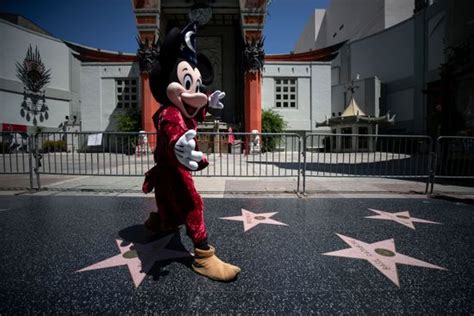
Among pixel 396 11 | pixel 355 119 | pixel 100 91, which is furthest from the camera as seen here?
pixel 396 11

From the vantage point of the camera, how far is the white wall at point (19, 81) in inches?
841

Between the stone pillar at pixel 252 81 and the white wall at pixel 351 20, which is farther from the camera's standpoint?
the white wall at pixel 351 20

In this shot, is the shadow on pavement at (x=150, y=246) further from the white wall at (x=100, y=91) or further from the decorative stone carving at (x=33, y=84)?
the decorative stone carving at (x=33, y=84)

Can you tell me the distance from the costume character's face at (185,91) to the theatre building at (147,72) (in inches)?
617

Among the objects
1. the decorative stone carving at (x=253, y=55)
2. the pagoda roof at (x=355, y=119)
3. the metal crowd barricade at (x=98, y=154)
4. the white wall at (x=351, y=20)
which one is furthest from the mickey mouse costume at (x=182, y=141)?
the white wall at (x=351, y=20)

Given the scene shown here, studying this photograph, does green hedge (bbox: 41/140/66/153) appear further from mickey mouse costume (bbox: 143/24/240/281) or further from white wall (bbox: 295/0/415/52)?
white wall (bbox: 295/0/415/52)

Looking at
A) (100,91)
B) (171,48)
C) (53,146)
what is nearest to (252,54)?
(100,91)

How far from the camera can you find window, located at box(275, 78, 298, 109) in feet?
69.3

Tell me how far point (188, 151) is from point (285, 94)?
20.7 meters

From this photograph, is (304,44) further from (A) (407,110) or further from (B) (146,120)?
(B) (146,120)

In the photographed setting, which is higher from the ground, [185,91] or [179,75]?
[179,75]

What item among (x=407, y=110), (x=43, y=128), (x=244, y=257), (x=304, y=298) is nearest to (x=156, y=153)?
(x=244, y=257)

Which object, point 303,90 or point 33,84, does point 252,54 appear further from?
point 33,84

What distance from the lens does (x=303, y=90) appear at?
20906 mm
